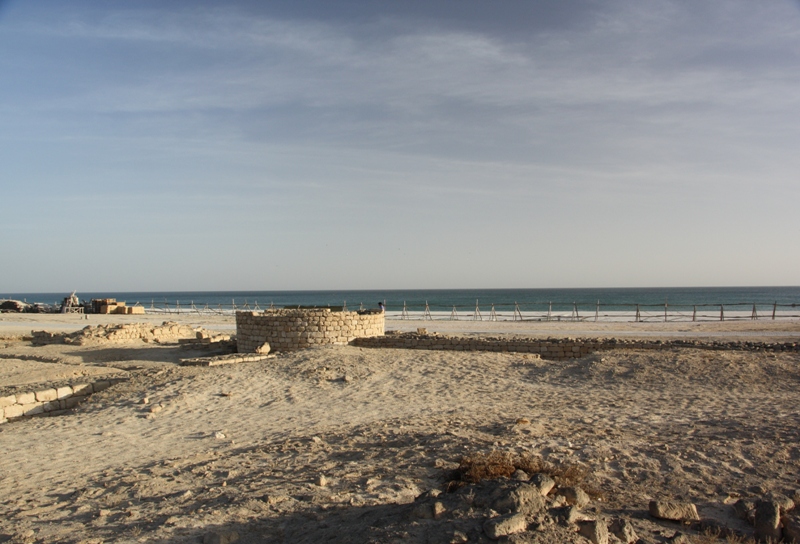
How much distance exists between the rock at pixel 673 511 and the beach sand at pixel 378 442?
0.22ft

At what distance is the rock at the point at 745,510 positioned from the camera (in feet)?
13.8

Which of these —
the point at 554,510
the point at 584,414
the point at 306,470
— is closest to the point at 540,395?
the point at 584,414

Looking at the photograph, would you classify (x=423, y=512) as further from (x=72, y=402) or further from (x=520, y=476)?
(x=72, y=402)

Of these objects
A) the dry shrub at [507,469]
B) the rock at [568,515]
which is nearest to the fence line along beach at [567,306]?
the dry shrub at [507,469]

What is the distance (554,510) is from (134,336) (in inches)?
821

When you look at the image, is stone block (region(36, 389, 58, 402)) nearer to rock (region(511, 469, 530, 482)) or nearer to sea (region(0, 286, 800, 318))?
rock (region(511, 469, 530, 482))

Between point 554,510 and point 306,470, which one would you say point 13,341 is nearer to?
point 306,470

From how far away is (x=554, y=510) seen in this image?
387 centimetres

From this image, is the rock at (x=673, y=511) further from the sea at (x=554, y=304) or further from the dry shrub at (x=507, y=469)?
the sea at (x=554, y=304)

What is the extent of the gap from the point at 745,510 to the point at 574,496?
1.33 m

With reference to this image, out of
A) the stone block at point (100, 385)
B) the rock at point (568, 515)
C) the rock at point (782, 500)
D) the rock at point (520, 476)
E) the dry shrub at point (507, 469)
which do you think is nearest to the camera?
the rock at point (568, 515)

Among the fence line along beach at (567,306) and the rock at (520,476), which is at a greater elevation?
the rock at (520,476)

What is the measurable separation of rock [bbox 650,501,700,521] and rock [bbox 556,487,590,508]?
1.60ft

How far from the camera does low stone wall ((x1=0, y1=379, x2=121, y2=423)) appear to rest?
415 inches
